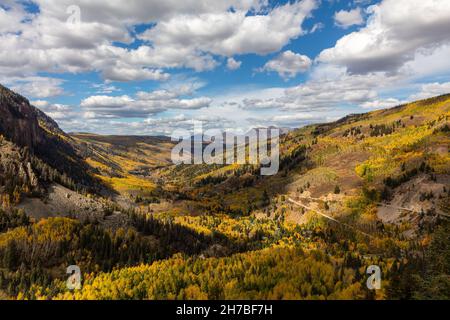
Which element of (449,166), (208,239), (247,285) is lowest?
(208,239)

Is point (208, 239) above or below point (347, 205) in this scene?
below

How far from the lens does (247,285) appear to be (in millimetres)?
65562
